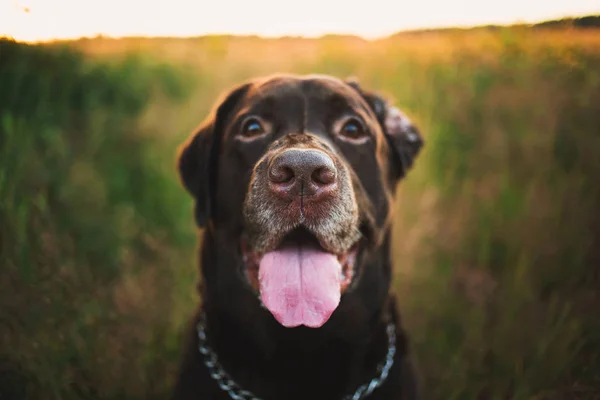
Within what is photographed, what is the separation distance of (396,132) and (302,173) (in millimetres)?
1042

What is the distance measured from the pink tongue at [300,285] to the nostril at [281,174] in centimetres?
36

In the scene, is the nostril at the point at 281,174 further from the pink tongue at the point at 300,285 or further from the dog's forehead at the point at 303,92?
the dog's forehead at the point at 303,92

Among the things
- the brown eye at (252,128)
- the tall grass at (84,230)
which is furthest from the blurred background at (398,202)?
the brown eye at (252,128)

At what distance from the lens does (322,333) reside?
2.25m

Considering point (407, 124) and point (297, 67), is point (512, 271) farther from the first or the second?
point (297, 67)

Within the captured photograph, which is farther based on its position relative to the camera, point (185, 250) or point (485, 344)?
point (185, 250)

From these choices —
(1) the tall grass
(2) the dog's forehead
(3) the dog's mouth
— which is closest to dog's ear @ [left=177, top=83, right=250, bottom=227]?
(2) the dog's forehead

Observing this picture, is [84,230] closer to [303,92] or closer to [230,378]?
[230,378]

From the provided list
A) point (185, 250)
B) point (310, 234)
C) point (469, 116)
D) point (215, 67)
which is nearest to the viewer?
point (310, 234)

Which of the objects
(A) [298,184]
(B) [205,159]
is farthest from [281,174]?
(B) [205,159]

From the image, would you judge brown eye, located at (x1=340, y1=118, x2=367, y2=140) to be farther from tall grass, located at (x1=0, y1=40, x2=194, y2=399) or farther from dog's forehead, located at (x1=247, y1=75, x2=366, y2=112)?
tall grass, located at (x1=0, y1=40, x2=194, y2=399)

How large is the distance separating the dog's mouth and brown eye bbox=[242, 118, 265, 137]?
55 cm

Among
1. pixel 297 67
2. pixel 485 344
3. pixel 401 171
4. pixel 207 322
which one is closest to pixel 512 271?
pixel 485 344

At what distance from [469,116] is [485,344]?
2300mm
